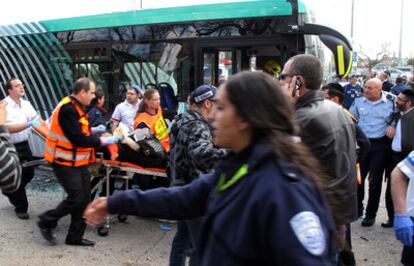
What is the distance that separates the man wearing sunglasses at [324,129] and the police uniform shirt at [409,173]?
0.97 feet

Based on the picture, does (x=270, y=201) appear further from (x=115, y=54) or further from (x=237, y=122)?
(x=115, y=54)

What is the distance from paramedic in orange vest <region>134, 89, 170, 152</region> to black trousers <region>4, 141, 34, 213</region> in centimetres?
179

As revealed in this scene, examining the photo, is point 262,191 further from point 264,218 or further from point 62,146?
point 62,146

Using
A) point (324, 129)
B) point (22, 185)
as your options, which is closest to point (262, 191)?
point (324, 129)

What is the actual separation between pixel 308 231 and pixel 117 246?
4.05 meters

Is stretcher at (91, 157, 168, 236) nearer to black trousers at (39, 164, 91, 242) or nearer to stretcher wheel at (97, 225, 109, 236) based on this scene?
stretcher wheel at (97, 225, 109, 236)

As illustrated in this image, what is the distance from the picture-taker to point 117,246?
4.96 metres

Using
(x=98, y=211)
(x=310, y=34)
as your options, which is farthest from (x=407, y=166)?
(x=310, y=34)

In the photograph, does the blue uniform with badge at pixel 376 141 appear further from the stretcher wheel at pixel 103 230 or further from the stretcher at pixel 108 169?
the stretcher wheel at pixel 103 230

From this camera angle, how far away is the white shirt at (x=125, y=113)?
673 centimetres

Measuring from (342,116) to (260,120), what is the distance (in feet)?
4.65

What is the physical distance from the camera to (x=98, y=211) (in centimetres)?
180

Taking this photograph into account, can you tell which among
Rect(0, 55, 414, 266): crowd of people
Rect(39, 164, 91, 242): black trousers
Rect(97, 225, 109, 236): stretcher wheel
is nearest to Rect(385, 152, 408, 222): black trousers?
Rect(0, 55, 414, 266): crowd of people

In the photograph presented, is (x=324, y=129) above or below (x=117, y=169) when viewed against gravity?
above
